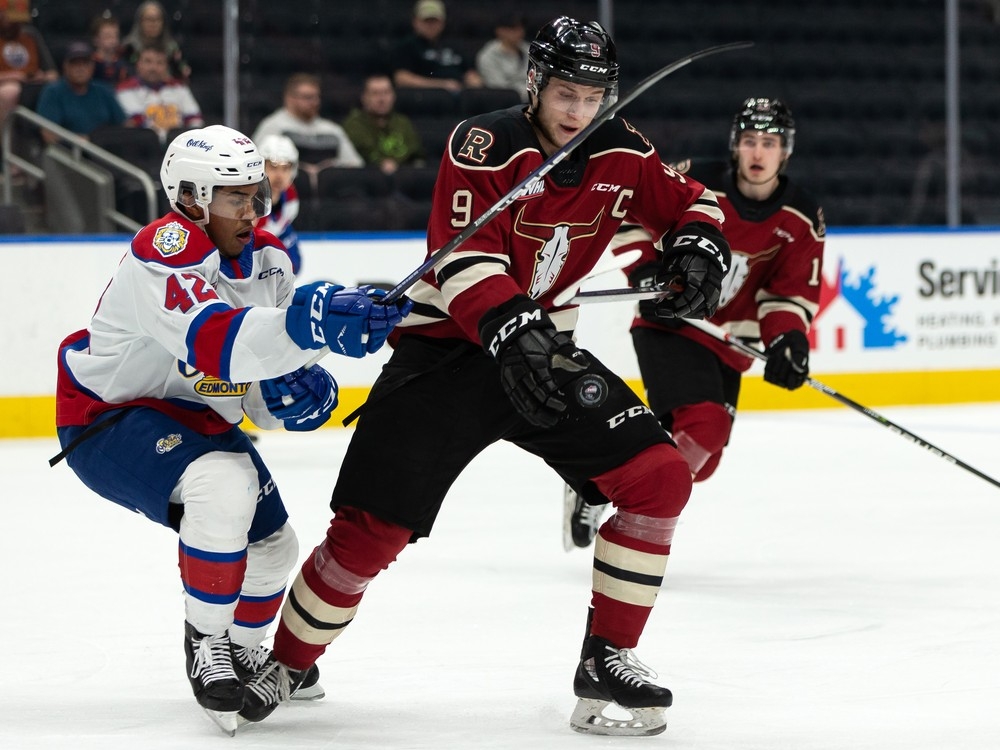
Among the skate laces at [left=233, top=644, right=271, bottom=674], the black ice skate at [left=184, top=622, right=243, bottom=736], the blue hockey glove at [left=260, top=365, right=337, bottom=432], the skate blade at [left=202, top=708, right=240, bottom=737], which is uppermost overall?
the blue hockey glove at [left=260, top=365, right=337, bottom=432]

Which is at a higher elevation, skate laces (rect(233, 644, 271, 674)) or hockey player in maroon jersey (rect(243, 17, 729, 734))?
hockey player in maroon jersey (rect(243, 17, 729, 734))

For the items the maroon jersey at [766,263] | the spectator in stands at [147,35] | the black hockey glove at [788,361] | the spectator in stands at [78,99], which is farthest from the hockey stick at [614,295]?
the spectator in stands at [147,35]

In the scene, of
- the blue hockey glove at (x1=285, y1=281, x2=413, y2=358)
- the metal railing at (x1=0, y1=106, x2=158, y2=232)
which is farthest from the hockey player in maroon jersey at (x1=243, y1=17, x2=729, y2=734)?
the metal railing at (x1=0, y1=106, x2=158, y2=232)

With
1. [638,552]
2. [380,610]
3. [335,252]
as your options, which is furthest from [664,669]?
[335,252]

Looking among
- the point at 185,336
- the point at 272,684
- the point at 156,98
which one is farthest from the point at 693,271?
the point at 156,98

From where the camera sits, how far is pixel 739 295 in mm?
4191

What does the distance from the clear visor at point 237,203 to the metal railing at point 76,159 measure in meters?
4.50

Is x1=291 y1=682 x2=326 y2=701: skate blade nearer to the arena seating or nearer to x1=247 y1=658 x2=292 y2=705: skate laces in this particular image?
x1=247 y1=658 x2=292 y2=705: skate laces

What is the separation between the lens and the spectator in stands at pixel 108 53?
7.44m

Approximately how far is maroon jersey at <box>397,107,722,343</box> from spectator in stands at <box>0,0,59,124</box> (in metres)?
5.16

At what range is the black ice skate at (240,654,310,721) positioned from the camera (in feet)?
8.41

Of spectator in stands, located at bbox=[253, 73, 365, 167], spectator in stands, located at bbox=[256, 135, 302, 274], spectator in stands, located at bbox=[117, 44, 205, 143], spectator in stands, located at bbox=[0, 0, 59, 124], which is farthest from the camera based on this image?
spectator in stands, located at bbox=[253, 73, 365, 167]

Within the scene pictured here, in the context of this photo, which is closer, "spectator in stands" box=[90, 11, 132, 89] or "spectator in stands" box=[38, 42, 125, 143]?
"spectator in stands" box=[38, 42, 125, 143]

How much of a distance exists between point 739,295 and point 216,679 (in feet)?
7.02
